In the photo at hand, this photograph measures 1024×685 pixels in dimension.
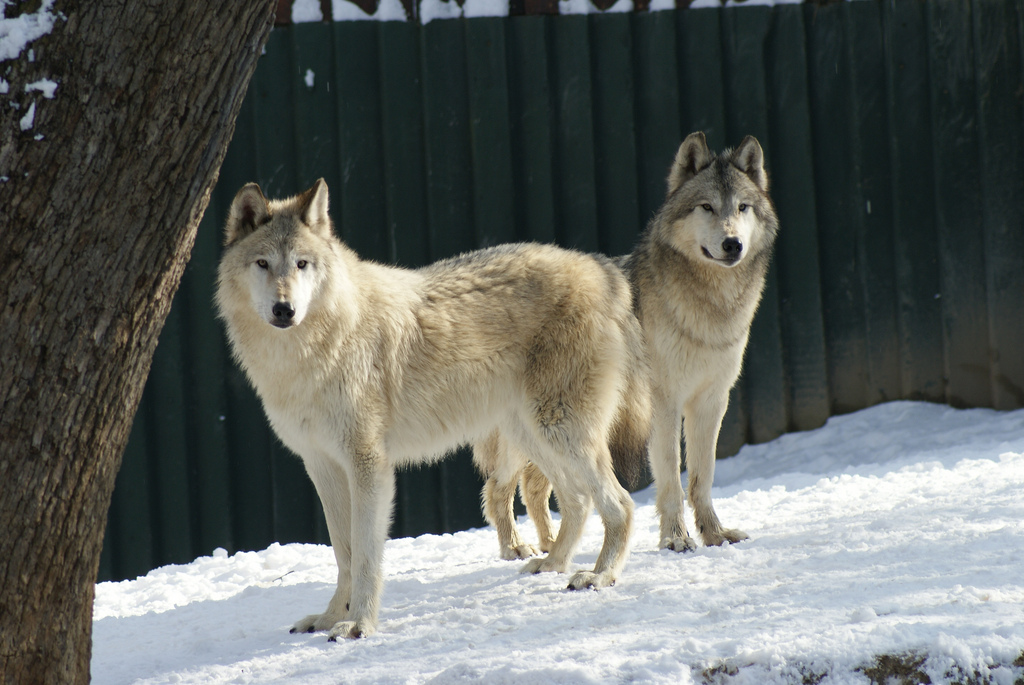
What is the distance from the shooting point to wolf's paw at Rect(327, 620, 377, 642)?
3711mm

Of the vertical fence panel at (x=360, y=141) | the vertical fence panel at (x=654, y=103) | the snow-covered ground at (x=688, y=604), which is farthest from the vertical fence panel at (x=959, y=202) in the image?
the vertical fence panel at (x=360, y=141)

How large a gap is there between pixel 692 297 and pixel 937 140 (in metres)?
3.15

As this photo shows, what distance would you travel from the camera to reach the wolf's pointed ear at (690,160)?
17.7 feet

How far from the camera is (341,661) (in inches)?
133

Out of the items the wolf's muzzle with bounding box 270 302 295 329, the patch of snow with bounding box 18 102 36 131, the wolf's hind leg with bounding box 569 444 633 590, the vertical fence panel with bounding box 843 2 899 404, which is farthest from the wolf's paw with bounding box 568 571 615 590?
the vertical fence panel with bounding box 843 2 899 404

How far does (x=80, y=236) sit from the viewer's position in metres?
2.37

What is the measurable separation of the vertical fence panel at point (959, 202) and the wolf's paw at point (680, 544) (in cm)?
340

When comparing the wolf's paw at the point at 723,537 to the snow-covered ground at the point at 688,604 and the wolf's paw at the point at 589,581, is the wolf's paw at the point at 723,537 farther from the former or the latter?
the wolf's paw at the point at 589,581

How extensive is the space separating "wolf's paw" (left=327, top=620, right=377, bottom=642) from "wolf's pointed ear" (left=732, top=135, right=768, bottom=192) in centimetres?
353

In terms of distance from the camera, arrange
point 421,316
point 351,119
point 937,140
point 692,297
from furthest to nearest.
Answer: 1. point 937,140
2. point 351,119
3. point 692,297
4. point 421,316

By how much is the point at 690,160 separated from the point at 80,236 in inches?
156

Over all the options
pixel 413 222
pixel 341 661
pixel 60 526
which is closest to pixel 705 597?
pixel 341 661

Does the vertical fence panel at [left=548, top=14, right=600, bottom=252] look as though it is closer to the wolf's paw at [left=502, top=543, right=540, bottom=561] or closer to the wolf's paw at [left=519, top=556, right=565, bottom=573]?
the wolf's paw at [left=502, top=543, right=540, bottom=561]

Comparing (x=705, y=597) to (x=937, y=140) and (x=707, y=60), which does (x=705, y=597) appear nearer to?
(x=707, y=60)
